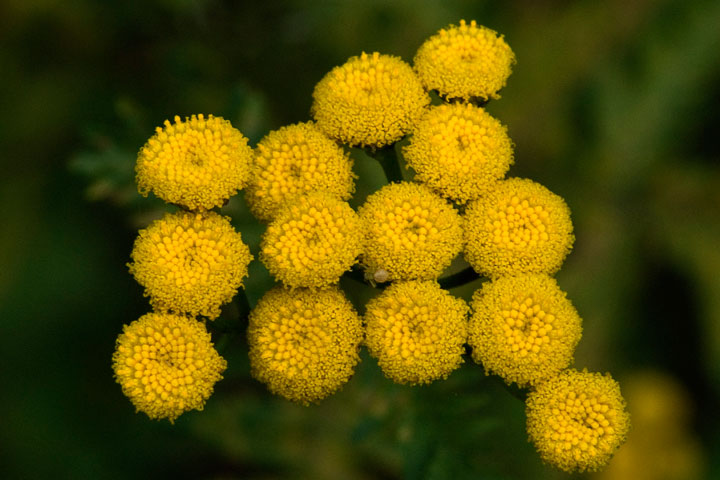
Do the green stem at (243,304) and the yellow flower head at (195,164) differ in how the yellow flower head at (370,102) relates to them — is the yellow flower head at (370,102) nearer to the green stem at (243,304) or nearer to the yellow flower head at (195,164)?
the yellow flower head at (195,164)

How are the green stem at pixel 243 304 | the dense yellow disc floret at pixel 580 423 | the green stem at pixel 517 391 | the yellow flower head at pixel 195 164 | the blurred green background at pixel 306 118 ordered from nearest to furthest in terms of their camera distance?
the dense yellow disc floret at pixel 580 423, the yellow flower head at pixel 195 164, the green stem at pixel 517 391, the green stem at pixel 243 304, the blurred green background at pixel 306 118

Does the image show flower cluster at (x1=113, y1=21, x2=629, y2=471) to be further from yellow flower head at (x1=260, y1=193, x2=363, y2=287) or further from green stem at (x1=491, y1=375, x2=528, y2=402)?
green stem at (x1=491, y1=375, x2=528, y2=402)

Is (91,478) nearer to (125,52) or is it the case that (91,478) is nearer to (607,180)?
(125,52)

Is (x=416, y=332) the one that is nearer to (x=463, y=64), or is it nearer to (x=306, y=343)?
(x=306, y=343)

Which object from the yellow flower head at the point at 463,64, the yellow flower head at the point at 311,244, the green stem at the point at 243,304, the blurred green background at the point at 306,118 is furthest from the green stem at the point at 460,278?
the blurred green background at the point at 306,118

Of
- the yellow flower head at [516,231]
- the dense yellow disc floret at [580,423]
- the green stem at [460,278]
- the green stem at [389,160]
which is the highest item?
the green stem at [389,160]

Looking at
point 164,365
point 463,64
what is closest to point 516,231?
point 463,64

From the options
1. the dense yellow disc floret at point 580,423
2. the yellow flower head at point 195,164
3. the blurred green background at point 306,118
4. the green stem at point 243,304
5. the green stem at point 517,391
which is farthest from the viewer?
the blurred green background at point 306,118
